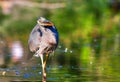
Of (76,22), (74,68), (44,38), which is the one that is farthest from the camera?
(76,22)

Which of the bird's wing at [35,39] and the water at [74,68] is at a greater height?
the bird's wing at [35,39]

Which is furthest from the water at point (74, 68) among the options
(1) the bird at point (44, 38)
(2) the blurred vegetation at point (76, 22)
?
(2) the blurred vegetation at point (76, 22)

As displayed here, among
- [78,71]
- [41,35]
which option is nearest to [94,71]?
Answer: [78,71]

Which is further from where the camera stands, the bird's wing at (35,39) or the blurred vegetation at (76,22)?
the blurred vegetation at (76,22)

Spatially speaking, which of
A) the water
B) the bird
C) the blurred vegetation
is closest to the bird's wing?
the bird

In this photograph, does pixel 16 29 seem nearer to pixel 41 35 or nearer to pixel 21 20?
pixel 21 20

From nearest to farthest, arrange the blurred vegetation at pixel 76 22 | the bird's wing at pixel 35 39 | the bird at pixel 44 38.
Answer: the bird at pixel 44 38 < the bird's wing at pixel 35 39 < the blurred vegetation at pixel 76 22

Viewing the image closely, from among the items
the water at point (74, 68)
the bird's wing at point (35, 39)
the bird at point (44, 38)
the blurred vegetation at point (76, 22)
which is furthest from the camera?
the blurred vegetation at point (76, 22)

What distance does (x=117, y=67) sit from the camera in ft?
32.9

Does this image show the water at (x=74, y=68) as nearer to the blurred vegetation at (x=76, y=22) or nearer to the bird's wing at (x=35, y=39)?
the bird's wing at (x=35, y=39)

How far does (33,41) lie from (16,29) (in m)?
9.65

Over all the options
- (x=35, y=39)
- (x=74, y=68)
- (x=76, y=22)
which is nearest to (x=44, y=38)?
(x=35, y=39)

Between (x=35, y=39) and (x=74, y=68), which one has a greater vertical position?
(x=35, y=39)

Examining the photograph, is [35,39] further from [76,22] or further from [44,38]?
[76,22]
